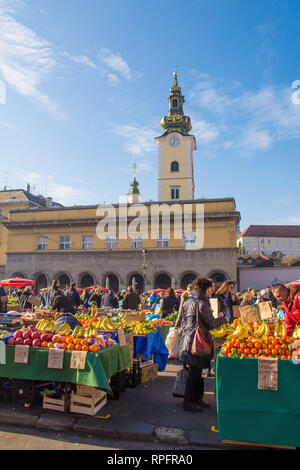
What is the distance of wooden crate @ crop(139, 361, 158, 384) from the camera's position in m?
8.04

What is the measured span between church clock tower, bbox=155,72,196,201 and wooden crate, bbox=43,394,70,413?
146 feet

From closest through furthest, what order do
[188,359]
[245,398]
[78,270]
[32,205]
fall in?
1. [245,398]
2. [188,359]
3. [78,270]
4. [32,205]

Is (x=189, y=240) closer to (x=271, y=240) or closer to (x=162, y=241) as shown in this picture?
(x=162, y=241)

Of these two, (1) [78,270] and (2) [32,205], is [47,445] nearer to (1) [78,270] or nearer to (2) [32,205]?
(1) [78,270]

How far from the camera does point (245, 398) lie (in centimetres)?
478

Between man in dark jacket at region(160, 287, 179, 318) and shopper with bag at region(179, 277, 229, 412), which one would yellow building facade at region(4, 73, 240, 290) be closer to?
man in dark jacket at region(160, 287, 179, 318)

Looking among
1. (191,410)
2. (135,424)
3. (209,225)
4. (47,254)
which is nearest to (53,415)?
(135,424)

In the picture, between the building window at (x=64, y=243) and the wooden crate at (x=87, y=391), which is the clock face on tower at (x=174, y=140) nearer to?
the building window at (x=64, y=243)

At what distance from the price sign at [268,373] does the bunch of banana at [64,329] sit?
356 cm

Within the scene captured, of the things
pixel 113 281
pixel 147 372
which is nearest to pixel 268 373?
pixel 147 372

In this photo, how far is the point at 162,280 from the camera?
34469 millimetres

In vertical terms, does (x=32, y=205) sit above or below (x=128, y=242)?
above

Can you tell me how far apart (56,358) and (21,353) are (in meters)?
0.67

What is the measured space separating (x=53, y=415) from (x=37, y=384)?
28.0 inches
